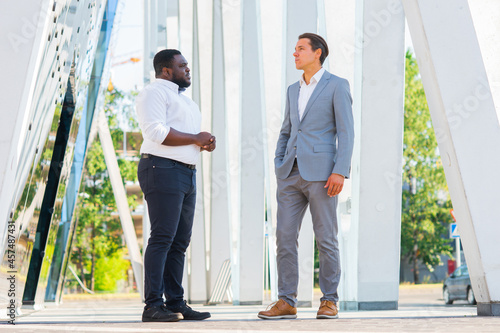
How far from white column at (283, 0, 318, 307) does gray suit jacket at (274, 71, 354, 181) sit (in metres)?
4.35

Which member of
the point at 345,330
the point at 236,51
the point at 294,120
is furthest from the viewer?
the point at 236,51

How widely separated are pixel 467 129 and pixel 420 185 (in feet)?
110

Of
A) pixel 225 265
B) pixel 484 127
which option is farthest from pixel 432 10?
pixel 225 265

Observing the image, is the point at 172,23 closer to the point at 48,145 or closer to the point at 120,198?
the point at 120,198

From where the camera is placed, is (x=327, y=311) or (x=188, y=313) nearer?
(x=327, y=311)

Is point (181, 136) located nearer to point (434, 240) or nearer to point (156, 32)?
point (156, 32)

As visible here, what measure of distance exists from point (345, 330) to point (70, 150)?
22.8 feet

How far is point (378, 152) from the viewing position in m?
7.50

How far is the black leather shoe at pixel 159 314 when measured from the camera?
4.82 meters

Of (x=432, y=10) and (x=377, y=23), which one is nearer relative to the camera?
(x=432, y=10)

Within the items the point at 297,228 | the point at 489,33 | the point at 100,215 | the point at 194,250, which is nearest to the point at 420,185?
the point at 100,215

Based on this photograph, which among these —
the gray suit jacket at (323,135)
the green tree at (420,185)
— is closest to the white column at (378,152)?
the gray suit jacket at (323,135)

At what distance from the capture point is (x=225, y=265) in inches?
579

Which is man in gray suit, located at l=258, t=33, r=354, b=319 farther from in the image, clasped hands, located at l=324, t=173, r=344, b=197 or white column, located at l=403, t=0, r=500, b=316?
white column, located at l=403, t=0, r=500, b=316
